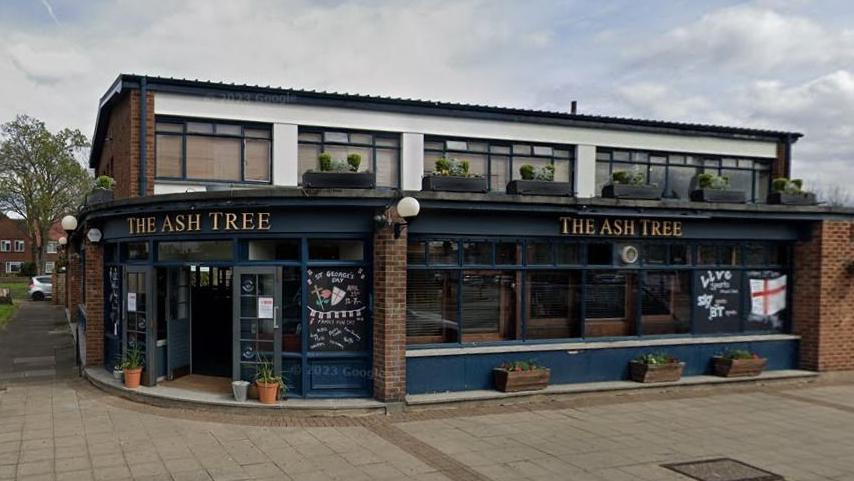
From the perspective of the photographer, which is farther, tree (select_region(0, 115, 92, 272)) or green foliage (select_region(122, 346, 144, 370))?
tree (select_region(0, 115, 92, 272))

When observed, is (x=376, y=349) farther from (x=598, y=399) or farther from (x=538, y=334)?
(x=598, y=399)

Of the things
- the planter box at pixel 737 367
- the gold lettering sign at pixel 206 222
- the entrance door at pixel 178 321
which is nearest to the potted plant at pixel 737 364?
the planter box at pixel 737 367

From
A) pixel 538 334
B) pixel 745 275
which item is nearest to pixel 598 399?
pixel 538 334

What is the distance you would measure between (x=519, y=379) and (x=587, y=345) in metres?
1.65

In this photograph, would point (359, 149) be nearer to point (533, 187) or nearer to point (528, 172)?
point (528, 172)

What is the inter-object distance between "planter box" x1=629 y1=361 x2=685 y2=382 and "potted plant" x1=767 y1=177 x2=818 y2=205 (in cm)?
406

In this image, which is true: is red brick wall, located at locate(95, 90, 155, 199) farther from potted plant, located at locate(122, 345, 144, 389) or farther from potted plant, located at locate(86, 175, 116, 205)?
potted plant, located at locate(122, 345, 144, 389)

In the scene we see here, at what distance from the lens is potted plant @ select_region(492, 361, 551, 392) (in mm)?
10328

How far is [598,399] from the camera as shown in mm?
10828

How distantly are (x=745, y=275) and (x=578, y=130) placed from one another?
5.85m

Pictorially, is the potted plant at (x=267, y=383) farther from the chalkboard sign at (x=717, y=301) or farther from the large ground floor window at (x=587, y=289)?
the chalkboard sign at (x=717, y=301)

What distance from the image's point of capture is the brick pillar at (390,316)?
31.7ft

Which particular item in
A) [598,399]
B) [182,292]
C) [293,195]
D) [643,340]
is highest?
[293,195]

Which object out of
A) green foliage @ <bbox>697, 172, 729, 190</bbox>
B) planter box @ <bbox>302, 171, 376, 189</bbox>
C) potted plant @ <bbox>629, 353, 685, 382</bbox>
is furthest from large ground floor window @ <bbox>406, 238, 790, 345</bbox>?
planter box @ <bbox>302, 171, 376, 189</bbox>
